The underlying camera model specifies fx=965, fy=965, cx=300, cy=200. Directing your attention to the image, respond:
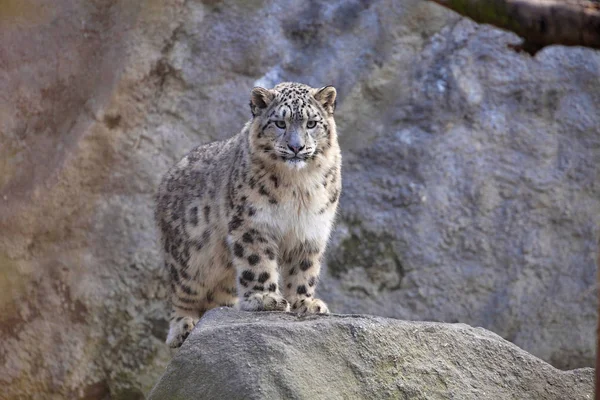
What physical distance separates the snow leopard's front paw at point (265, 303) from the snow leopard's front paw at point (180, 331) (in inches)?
28.2

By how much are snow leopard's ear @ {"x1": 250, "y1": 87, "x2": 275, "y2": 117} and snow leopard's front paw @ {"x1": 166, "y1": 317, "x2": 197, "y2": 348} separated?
47.8 inches

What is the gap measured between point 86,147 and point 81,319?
3.75 ft

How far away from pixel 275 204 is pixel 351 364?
1.24m

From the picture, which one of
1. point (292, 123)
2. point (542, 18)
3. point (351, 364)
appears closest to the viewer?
point (542, 18)

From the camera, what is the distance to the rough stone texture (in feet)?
11.5

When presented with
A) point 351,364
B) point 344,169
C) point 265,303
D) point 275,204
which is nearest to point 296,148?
point 275,204

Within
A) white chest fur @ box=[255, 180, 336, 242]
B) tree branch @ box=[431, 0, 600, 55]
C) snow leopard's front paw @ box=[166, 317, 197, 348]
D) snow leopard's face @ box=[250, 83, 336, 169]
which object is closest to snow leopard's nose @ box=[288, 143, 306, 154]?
snow leopard's face @ box=[250, 83, 336, 169]

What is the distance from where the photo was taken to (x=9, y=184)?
636cm

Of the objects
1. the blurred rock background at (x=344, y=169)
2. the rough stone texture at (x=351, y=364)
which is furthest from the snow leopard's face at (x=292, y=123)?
the blurred rock background at (x=344, y=169)

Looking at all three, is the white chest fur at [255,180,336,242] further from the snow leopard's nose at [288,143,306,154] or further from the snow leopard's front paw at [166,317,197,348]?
the snow leopard's front paw at [166,317,197,348]

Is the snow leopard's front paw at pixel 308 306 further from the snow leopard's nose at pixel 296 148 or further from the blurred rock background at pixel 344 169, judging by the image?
the blurred rock background at pixel 344 169

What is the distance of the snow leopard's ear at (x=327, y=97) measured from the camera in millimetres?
4793

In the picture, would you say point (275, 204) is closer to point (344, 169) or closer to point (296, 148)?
point (296, 148)

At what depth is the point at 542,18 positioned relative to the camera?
8.54ft
